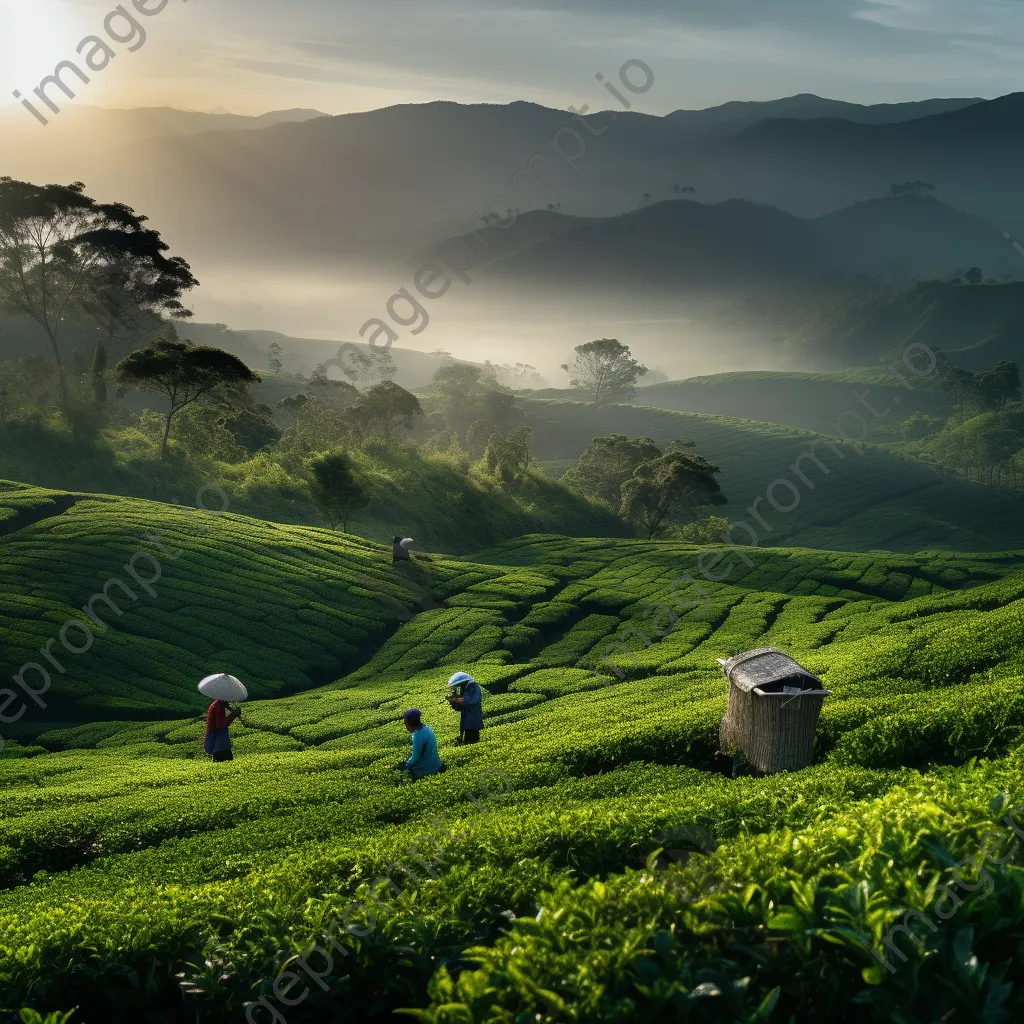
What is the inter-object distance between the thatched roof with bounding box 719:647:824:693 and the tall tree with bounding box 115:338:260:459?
52.4 meters

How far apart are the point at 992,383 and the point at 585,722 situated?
157366mm

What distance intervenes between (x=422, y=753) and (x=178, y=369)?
172 feet

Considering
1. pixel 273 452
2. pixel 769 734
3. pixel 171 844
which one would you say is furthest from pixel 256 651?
pixel 273 452

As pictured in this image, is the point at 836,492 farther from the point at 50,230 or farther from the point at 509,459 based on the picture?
the point at 50,230

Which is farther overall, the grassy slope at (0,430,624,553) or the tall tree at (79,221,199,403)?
the tall tree at (79,221,199,403)

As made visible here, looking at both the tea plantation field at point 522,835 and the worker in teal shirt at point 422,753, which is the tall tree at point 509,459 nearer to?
the tea plantation field at point 522,835

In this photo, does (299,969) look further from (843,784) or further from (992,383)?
(992,383)

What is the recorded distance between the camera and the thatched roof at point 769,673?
55.7 feet

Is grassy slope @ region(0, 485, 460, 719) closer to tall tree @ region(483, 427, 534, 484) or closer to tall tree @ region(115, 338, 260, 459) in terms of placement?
tall tree @ region(115, 338, 260, 459)

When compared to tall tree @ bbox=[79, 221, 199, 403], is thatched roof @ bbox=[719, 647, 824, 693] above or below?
below

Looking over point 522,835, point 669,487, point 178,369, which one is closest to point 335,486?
point 178,369

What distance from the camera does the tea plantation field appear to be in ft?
20.4

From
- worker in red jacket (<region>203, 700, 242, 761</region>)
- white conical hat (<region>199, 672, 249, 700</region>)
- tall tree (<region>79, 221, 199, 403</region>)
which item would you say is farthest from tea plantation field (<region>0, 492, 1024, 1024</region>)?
tall tree (<region>79, 221, 199, 403</region>)

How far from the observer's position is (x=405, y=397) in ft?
344
